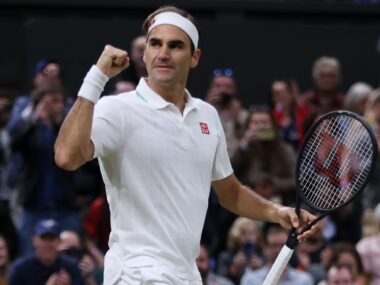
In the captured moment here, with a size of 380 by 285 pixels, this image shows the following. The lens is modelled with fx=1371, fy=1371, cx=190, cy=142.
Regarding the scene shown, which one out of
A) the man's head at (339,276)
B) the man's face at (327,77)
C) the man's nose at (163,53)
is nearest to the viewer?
the man's nose at (163,53)

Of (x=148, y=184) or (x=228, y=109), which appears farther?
(x=228, y=109)

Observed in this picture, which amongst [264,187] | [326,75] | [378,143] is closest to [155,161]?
[264,187]

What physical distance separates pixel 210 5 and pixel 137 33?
74 cm

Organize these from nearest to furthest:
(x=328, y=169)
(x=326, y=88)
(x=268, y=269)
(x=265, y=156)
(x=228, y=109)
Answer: (x=328, y=169)
(x=268, y=269)
(x=265, y=156)
(x=228, y=109)
(x=326, y=88)

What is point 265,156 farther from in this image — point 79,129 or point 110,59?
point 79,129

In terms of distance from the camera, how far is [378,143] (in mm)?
11422

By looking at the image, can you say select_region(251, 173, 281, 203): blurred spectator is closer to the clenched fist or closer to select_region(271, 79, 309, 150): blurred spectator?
select_region(271, 79, 309, 150): blurred spectator

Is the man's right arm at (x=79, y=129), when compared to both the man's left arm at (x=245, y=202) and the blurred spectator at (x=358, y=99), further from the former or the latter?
the blurred spectator at (x=358, y=99)

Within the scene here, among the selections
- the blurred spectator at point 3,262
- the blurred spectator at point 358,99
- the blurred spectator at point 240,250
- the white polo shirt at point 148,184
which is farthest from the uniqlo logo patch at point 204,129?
the blurred spectator at point 358,99

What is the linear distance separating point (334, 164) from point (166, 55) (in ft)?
5.30

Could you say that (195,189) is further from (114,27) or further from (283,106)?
(114,27)

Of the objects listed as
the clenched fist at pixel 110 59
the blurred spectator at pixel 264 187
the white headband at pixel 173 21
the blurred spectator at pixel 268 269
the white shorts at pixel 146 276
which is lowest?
the blurred spectator at pixel 268 269

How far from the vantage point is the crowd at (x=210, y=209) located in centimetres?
996

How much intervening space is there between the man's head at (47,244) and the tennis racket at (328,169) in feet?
9.99
